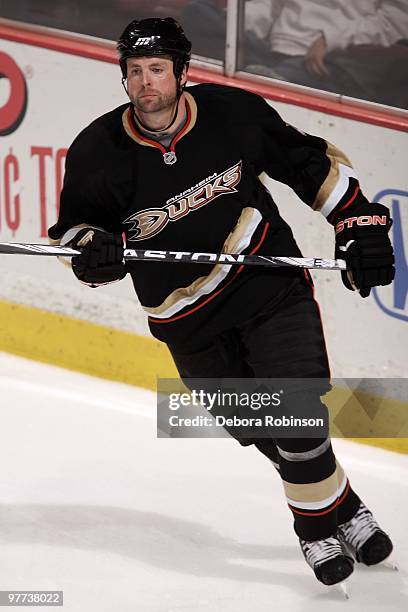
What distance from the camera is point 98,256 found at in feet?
7.51

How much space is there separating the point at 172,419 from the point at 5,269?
894 mm

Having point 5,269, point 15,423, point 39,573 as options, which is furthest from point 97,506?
point 5,269

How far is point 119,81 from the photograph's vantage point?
360 centimetres

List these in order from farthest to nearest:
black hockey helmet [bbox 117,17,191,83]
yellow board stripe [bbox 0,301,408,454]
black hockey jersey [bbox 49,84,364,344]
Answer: yellow board stripe [bbox 0,301,408,454], black hockey jersey [bbox 49,84,364,344], black hockey helmet [bbox 117,17,191,83]

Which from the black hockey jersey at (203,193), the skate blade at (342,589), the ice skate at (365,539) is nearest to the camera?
the black hockey jersey at (203,193)

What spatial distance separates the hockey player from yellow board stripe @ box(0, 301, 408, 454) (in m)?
1.19

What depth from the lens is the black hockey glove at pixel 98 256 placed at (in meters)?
2.29

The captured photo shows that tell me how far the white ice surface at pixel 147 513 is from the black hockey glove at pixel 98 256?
0.69 meters

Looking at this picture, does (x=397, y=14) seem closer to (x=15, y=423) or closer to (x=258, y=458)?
(x=258, y=458)

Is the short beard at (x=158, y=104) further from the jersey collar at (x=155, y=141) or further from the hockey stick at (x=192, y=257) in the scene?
the hockey stick at (x=192, y=257)

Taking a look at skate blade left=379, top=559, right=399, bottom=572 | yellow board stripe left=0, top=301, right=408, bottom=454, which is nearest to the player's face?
skate blade left=379, top=559, right=399, bottom=572

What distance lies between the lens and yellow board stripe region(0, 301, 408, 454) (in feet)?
12.2

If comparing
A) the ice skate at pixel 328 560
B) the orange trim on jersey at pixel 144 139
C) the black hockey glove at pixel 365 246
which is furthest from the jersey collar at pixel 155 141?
the ice skate at pixel 328 560

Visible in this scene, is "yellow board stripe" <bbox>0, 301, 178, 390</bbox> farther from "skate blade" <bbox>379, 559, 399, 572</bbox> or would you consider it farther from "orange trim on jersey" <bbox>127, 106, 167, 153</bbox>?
"orange trim on jersey" <bbox>127, 106, 167, 153</bbox>
